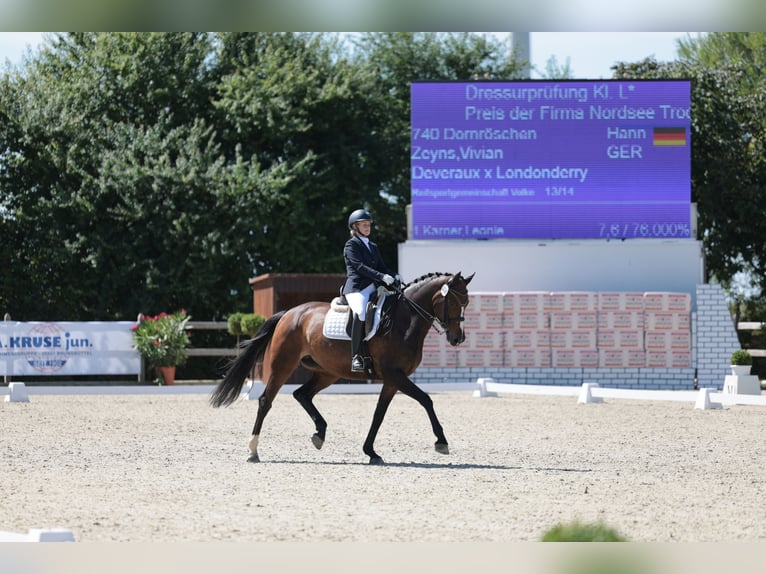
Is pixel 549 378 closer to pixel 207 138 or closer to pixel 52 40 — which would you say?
pixel 207 138

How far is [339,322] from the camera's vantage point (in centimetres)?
1033

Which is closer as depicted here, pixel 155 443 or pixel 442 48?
pixel 155 443

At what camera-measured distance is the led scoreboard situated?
76.5ft

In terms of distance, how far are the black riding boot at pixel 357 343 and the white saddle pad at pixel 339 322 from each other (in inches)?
3.3

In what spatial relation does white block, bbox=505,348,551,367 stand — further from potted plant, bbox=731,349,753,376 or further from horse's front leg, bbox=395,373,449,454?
horse's front leg, bbox=395,373,449,454

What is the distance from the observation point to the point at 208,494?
755 cm

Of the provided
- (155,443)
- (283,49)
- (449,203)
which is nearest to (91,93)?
(283,49)

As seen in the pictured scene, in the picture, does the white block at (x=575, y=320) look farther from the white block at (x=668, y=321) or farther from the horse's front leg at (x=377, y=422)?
the horse's front leg at (x=377, y=422)

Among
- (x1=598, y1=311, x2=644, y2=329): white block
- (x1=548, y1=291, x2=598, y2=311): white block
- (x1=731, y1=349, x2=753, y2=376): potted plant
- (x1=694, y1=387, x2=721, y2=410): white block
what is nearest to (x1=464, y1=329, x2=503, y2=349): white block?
(x1=548, y1=291, x2=598, y2=311): white block

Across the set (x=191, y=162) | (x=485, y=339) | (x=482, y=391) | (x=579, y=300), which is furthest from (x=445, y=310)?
(x=191, y=162)

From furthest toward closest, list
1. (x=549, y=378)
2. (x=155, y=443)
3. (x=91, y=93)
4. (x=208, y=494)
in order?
(x=91, y=93) < (x=549, y=378) < (x=155, y=443) < (x=208, y=494)

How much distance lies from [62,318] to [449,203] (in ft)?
37.1

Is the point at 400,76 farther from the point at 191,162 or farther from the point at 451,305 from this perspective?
the point at 451,305

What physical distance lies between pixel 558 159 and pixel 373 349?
551 inches
